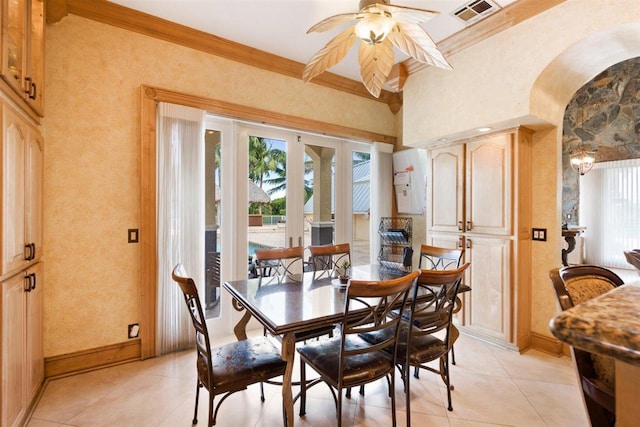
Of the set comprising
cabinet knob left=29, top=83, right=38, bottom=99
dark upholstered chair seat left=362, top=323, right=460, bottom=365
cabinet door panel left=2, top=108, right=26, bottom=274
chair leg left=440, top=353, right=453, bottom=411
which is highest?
cabinet knob left=29, top=83, right=38, bottom=99

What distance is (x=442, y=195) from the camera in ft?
11.3

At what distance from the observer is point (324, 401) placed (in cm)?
208

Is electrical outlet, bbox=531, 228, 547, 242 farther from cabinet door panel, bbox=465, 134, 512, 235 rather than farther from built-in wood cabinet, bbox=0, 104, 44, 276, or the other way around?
built-in wood cabinet, bbox=0, 104, 44, 276

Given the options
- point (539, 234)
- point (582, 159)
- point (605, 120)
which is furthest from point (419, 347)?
point (605, 120)

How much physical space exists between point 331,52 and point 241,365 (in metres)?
1.96

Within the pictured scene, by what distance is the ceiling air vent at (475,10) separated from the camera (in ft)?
8.03

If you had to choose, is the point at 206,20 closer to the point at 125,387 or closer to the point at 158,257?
the point at 158,257

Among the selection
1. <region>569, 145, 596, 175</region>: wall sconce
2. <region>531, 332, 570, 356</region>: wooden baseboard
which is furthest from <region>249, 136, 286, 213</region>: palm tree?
<region>569, 145, 596, 175</region>: wall sconce

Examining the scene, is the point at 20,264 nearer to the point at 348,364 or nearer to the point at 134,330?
the point at 134,330

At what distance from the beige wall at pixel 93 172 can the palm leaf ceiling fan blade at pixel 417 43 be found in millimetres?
2016

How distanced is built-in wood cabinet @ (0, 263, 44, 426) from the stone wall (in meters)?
8.42

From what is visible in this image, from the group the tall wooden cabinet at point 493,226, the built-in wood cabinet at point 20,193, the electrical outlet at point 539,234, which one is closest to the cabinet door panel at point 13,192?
the built-in wood cabinet at point 20,193

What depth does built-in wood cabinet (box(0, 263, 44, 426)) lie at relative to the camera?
1.56 metres

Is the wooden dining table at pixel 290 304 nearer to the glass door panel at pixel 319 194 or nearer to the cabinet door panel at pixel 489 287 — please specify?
the cabinet door panel at pixel 489 287
